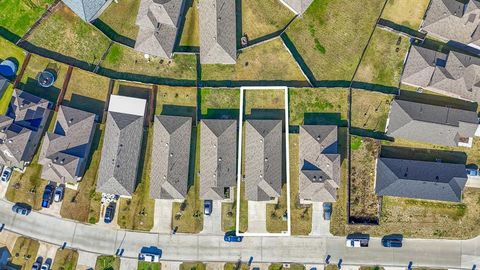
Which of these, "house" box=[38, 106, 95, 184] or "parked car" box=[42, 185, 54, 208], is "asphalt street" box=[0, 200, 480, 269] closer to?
"parked car" box=[42, 185, 54, 208]

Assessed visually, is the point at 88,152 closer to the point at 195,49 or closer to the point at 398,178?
the point at 195,49

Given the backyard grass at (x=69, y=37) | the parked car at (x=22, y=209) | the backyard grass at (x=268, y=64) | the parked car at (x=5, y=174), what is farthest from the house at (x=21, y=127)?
the backyard grass at (x=268, y=64)

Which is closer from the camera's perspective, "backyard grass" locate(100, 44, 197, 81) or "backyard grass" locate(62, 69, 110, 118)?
"backyard grass" locate(100, 44, 197, 81)

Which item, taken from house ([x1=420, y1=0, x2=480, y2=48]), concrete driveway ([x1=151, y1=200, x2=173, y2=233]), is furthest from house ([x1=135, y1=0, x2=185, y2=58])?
house ([x1=420, y1=0, x2=480, y2=48])

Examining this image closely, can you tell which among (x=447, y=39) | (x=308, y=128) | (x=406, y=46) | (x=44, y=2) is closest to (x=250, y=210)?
(x=308, y=128)

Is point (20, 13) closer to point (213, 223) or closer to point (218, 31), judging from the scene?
point (218, 31)

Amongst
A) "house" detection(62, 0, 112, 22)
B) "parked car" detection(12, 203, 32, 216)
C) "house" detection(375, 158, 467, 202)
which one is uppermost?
"house" detection(62, 0, 112, 22)
